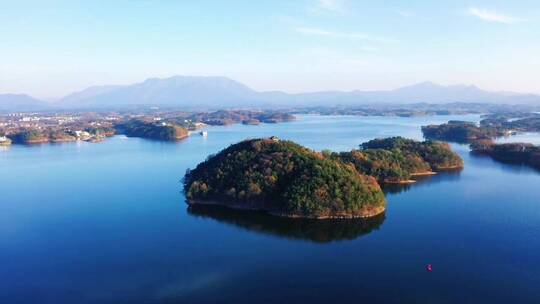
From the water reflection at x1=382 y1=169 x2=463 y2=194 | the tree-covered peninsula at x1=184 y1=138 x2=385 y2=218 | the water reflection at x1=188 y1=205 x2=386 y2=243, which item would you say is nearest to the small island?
the water reflection at x1=382 y1=169 x2=463 y2=194

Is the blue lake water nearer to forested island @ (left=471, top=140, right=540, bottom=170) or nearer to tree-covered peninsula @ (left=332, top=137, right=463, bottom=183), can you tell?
tree-covered peninsula @ (left=332, top=137, right=463, bottom=183)

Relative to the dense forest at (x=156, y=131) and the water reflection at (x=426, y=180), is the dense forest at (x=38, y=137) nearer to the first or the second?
the dense forest at (x=156, y=131)

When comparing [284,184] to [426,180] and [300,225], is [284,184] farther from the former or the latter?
[426,180]

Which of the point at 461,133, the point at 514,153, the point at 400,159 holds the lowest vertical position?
the point at 514,153

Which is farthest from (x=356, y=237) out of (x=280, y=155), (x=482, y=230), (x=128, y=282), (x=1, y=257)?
(x=1, y=257)

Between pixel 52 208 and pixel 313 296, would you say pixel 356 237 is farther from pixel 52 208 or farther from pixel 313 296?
pixel 52 208

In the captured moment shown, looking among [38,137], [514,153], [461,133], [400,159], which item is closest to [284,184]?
[400,159]

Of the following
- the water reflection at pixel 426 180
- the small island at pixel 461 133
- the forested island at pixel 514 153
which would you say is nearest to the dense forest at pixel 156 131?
the small island at pixel 461 133

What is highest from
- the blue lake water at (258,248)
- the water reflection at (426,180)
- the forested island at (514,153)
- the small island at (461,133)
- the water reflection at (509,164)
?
the small island at (461,133)
